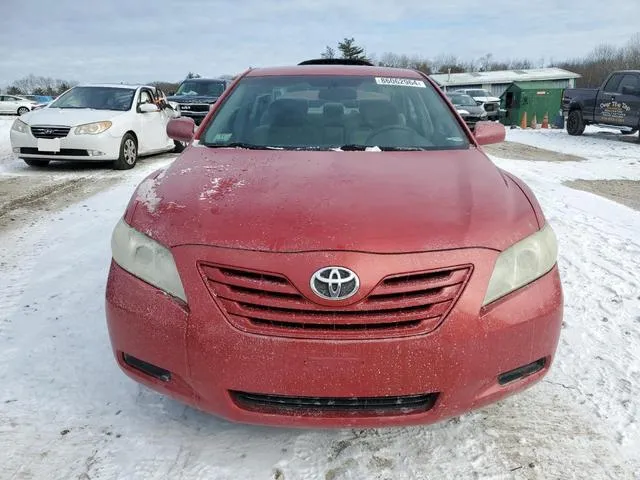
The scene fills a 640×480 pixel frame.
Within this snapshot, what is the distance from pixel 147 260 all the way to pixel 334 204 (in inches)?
28.0

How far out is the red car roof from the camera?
3.61 m

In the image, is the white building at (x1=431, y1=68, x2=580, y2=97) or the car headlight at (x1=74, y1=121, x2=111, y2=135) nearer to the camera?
the car headlight at (x1=74, y1=121, x2=111, y2=135)

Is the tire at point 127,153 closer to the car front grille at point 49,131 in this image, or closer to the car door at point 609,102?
the car front grille at point 49,131

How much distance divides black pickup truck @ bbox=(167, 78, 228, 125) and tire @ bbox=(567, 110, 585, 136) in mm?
11566

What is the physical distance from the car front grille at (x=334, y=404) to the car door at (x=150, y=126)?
8827 millimetres

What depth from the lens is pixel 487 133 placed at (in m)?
3.40

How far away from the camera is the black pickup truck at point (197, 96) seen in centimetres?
1520

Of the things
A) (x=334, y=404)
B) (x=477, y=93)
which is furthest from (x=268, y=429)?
(x=477, y=93)

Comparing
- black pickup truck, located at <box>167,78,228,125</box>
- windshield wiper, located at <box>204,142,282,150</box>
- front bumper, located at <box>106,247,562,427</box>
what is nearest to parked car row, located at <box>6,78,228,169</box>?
black pickup truck, located at <box>167,78,228,125</box>

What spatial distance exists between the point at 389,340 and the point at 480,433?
0.80m

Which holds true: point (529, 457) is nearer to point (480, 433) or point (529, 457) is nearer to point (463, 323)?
point (480, 433)

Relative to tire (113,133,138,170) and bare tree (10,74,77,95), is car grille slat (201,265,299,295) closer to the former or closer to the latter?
tire (113,133,138,170)

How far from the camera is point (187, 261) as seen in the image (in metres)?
1.85

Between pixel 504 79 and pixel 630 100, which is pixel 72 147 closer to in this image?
pixel 630 100
